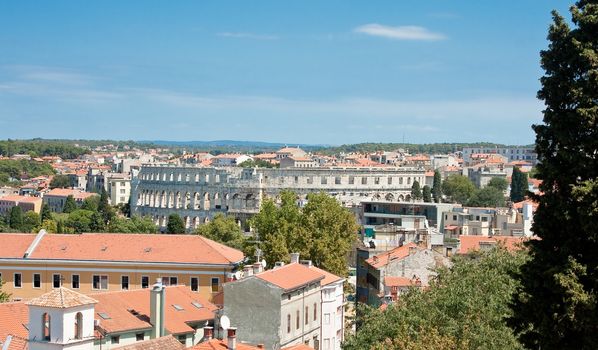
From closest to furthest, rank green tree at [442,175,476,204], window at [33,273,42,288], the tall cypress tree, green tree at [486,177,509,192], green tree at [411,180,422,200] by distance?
the tall cypress tree → window at [33,273,42,288] → green tree at [411,180,422,200] → green tree at [442,175,476,204] → green tree at [486,177,509,192]

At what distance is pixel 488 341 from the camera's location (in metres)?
22.4

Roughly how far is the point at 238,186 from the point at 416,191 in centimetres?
2795

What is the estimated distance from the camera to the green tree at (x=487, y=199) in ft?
466

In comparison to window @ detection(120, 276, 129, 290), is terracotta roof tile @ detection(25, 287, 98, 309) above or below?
above

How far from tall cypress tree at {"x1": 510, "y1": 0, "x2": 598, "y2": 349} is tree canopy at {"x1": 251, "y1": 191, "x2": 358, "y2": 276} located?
34558 mm

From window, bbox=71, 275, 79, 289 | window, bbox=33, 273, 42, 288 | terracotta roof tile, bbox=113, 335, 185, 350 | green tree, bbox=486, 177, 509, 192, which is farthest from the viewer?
green tree, bbox=486, 177, 509, 192

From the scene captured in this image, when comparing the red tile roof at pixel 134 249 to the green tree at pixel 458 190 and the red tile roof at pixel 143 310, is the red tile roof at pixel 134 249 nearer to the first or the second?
the red tile roof at pixel 143 310

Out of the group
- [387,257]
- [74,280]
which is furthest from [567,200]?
[74,280]

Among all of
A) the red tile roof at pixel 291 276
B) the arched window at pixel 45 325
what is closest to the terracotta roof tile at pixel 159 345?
the arched window at pixel 45 325

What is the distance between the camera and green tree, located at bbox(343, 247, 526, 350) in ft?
74.0

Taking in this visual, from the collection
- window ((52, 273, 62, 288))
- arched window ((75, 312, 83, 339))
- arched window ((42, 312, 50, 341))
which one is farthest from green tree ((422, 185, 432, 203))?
arched window ((42, 312, 50, 341))

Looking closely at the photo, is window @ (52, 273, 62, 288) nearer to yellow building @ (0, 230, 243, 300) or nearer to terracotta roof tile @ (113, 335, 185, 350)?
yellow building @ (0, 230, 243, 300)

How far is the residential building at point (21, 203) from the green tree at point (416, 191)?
61.0 metres

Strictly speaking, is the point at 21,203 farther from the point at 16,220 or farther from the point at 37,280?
the point at 37,280
